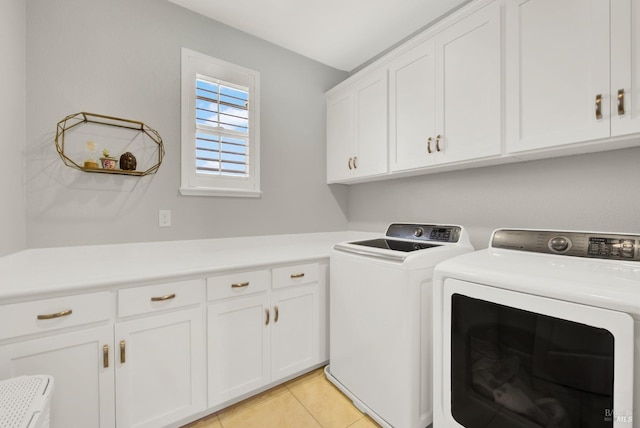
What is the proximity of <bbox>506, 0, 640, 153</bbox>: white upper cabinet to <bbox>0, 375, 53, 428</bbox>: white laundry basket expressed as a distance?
2.27 m

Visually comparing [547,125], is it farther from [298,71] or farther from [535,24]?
[298,71]

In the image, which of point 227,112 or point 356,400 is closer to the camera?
point 356,400

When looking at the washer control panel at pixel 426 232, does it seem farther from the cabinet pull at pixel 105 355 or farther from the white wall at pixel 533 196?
the cabinet pull at pixel 105 355

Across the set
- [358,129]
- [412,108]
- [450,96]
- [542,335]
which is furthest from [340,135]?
[542,335]

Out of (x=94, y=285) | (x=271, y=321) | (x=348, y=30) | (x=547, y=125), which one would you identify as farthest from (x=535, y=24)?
(x=94, y=285)

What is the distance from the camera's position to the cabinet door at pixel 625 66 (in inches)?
41.8

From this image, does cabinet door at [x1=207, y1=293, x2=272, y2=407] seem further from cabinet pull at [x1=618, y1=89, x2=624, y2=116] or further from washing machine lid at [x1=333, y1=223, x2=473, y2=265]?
cabinet pull at [x1=618, y1=89, x2=624, y2=116]

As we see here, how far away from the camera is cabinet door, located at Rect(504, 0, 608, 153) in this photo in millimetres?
1144

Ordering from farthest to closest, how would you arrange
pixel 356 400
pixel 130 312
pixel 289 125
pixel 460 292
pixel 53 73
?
pixel 289 125 → pixel 356 400 → pixel 53 73 → pixel 130 312 → pixel 460 292

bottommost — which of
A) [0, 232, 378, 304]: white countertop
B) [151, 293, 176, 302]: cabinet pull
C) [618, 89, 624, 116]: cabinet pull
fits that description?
[151, 293, 176, 302]: cabinet pull

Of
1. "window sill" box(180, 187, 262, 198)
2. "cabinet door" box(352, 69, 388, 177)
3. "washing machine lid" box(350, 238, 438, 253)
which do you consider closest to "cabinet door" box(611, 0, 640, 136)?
"washing machine lid" box(350, 238, 438, 253)

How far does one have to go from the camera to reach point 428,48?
1.76 meters

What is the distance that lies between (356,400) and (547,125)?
1853 mm

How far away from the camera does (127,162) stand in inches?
66.9
